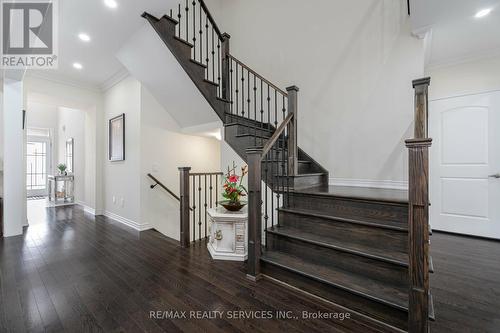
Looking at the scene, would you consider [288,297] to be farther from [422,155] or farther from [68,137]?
[68,137]

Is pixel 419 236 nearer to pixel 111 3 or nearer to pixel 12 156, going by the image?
pixel 111 3

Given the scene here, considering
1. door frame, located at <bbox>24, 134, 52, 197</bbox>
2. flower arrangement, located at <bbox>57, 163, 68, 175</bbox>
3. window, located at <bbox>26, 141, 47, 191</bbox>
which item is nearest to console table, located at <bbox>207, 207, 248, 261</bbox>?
flower arrangement, located at <bbox>57, 163, 68, 175</bbox>

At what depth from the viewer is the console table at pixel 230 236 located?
256cm

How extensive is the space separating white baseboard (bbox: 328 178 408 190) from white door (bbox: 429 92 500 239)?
4.22ft

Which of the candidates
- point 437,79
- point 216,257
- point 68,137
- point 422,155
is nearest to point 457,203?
point 437,79

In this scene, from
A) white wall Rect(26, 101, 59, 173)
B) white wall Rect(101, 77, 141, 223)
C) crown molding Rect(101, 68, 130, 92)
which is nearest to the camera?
white wall Rect(101, 77, 141, 223)

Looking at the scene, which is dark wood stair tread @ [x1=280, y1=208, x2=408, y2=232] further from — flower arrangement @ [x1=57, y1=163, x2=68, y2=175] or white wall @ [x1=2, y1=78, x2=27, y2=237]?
flower arrangement @ [x1=57, y1=163, x2=68, y2=175]

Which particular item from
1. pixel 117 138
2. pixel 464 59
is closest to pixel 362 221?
pixel 464 59

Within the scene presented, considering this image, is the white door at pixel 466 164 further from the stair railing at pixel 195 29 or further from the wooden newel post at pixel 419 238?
the stair railing at pixel 195 29

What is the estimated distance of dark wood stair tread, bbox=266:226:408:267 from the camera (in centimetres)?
170

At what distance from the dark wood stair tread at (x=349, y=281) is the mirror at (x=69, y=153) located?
7.09 m

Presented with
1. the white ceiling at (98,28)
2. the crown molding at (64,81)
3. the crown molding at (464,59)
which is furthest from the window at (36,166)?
the crown molding at (464,59)

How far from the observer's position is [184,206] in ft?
10.0

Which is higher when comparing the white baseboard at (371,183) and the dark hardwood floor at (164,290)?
the white baseboard at (371,183)
